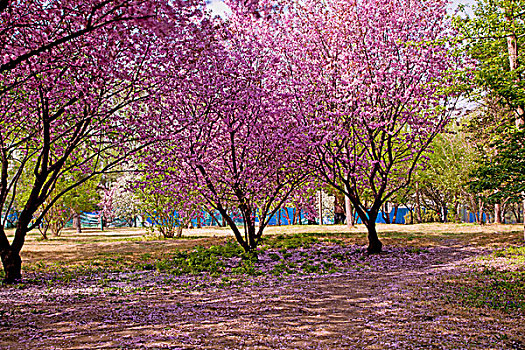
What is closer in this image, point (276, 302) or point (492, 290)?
point (276, 302)

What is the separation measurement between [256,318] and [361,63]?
8828mm

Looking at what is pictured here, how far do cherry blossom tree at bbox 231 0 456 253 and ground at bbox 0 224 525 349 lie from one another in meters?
3.51

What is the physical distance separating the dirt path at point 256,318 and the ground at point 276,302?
0.06 ft

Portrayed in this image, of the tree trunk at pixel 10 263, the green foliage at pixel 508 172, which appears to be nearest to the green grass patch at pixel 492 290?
the green foliage at pixel 508 172

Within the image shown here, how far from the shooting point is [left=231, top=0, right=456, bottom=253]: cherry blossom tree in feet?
38.9

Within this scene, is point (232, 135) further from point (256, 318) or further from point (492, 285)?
point (492, 285)

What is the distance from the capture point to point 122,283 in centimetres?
913

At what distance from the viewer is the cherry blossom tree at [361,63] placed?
11.9 m

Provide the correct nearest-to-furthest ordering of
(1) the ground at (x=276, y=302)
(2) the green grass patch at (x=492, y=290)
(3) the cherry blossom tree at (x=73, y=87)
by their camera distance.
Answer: (1) the ground at (x=276, y=302) → (2) the green grass patch at (x=492, y=290) → (3) the cherry blossom tree at (x=73, y=87)

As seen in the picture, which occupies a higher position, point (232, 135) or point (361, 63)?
point (361, 63)

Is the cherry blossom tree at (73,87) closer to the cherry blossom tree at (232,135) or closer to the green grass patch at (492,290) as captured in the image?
the cherry blossom tree at (232,135)

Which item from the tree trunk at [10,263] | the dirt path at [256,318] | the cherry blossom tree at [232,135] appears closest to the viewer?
the dirt path at [256,318]

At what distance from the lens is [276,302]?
6.77 m

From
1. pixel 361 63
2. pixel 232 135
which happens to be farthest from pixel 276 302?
pixel 361 63
